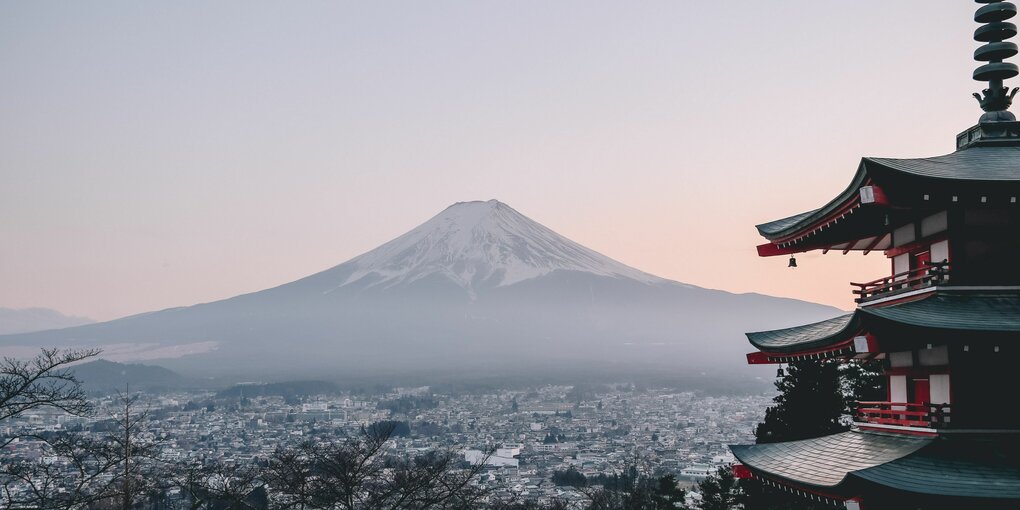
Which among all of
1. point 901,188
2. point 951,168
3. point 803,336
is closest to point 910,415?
point 803,336

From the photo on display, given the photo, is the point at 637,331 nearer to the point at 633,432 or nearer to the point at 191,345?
the point at 191,345

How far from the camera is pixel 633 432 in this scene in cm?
8862

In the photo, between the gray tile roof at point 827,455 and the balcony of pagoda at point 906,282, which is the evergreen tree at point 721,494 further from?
the balcony of pagoda at point 906,282

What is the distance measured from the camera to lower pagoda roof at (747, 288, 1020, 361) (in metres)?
11.3

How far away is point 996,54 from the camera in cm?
1352

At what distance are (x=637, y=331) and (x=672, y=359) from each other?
43.9ft

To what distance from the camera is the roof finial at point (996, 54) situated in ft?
44.2

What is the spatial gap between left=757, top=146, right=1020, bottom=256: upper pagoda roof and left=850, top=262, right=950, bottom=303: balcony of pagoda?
2.50ft

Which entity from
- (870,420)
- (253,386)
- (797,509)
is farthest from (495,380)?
(870,420)

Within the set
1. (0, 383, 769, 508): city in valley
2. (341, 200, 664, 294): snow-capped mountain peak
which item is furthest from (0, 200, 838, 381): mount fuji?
(0, 383, 769, 508): city in valley

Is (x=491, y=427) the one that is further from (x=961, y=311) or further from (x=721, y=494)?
Answer: (x=961, y=311)

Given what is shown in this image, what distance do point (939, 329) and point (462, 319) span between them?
16939 centimetres

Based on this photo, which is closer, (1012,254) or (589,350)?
(1012,254)

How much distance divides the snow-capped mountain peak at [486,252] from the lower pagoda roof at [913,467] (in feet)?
573
